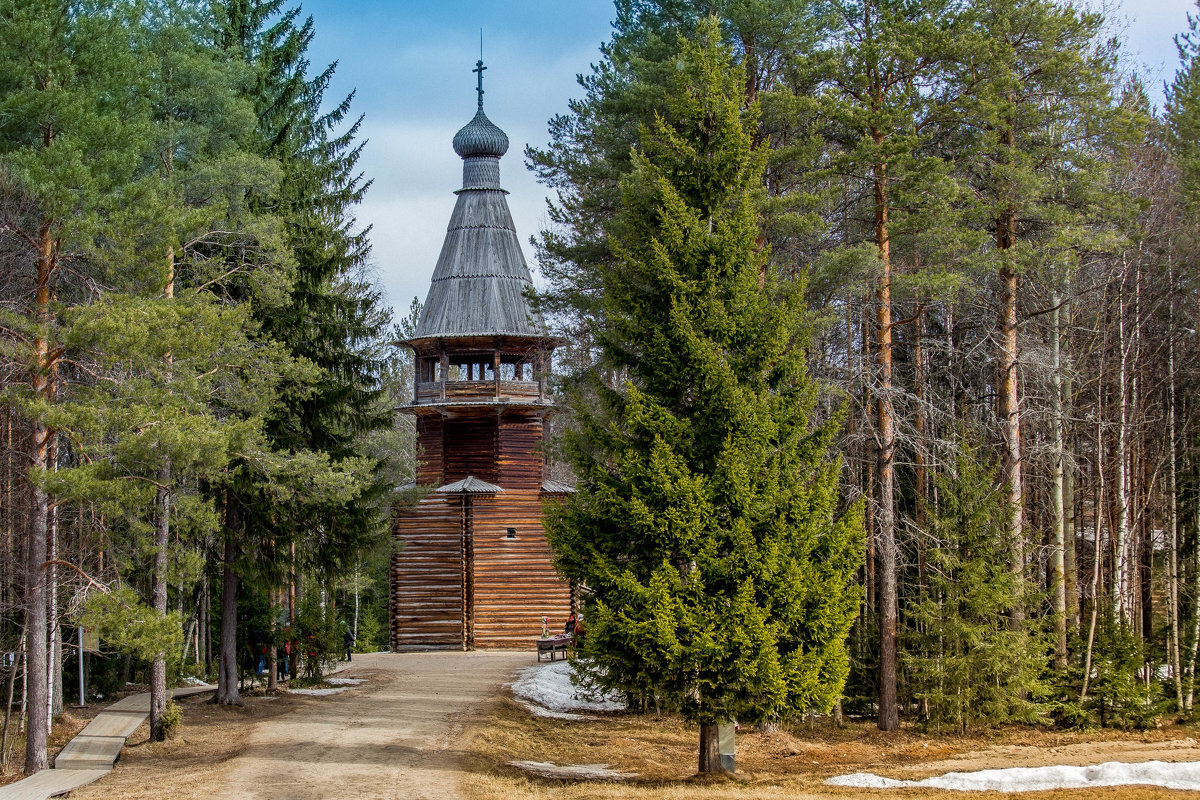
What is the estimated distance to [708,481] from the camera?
536 inches

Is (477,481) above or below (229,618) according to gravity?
above

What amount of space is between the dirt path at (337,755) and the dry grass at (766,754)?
62cm

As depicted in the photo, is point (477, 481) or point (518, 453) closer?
point (477, 481)

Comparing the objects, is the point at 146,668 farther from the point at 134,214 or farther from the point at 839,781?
the point at 839,781

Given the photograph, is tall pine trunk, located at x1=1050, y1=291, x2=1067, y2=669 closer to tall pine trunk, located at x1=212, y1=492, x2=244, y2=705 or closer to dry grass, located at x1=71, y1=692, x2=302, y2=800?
dry grass, located at x1=71, y1=692, x2=302, y2=800

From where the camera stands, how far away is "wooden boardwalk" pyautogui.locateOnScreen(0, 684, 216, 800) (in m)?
13.5

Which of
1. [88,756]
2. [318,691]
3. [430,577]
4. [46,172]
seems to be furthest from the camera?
[430,577]

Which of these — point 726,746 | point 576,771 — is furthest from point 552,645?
point 726,746

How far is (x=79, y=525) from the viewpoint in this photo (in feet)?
51.0

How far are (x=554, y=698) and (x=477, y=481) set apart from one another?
452 inches

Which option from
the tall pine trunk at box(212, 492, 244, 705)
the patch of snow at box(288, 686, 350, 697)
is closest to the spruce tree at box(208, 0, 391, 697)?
the tall pine trunk at box(212, 492, 244, 705)

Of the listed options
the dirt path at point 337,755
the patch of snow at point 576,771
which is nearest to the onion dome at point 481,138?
the dirt path at point 337,755

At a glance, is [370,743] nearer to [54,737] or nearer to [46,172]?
[54,737]

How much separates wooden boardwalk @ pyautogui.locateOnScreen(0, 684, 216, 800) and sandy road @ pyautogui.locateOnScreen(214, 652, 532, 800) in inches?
69.3
